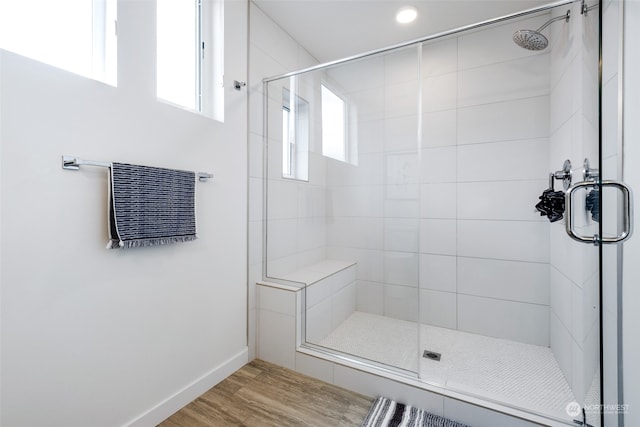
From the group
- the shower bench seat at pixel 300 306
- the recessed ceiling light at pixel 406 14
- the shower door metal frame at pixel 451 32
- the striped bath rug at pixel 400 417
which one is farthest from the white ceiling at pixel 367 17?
the striped bath rug at pixel 400 417

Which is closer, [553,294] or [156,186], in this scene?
[156,186]

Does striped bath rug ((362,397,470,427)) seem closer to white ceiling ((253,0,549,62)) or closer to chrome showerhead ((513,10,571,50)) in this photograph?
chrome showerhead ((513,10,571,50))

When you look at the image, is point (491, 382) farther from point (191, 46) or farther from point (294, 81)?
point (191, 46)

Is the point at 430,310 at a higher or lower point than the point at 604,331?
lower

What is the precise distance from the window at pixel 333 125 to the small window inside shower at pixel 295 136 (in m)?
0.15

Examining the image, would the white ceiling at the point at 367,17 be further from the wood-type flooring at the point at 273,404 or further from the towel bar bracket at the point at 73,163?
the wood-type flooring at the point at 273,404

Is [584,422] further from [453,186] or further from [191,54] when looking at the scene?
[191,54]

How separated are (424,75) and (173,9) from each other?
184cm

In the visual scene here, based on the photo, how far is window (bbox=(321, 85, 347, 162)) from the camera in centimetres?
200

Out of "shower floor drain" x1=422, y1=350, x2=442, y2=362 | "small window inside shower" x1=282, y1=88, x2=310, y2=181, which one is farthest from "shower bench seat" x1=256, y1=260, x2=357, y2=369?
"small window inside shower" x1=282, y1=88, x2=310, y2=181

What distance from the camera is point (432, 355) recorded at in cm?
194

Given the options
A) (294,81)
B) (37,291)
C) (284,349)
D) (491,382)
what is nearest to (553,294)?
(491,382)

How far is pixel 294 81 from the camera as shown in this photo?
6.90 feet

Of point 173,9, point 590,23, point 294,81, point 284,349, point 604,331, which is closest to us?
point 604,331
